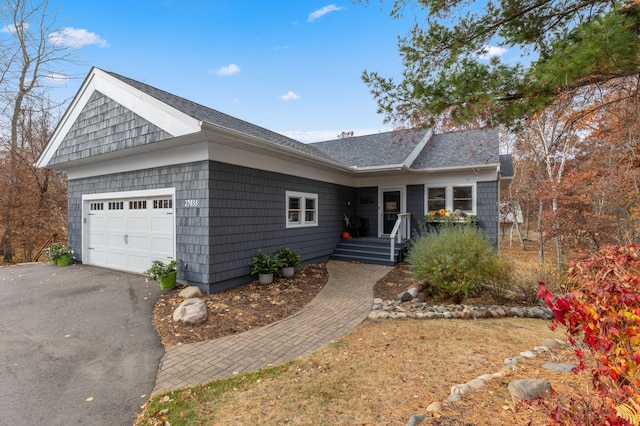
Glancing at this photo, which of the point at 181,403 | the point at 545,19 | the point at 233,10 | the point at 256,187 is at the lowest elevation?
the point at 181,403

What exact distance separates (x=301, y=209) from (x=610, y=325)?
8.20m

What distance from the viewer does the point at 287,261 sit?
7840mm

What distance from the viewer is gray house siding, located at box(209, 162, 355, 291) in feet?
21.4

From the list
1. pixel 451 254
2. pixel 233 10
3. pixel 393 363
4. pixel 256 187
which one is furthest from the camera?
pixel 233 10

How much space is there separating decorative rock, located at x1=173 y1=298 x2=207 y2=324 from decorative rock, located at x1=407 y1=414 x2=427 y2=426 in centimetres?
374

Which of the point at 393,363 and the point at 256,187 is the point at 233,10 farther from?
the point at 393,363

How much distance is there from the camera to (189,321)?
4.82 meters

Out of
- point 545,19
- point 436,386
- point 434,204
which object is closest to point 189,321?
point 436,386

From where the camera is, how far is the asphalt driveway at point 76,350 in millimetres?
2842

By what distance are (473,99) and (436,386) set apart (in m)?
3.35

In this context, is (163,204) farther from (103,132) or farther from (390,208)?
(390,208)

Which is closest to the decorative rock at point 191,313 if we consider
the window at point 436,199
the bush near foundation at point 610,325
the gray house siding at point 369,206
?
the bush near foundation at point 610,325

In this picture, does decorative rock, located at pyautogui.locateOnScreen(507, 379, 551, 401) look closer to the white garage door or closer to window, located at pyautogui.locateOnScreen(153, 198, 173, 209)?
the white garage door

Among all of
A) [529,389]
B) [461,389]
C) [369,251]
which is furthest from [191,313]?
[369,251]
